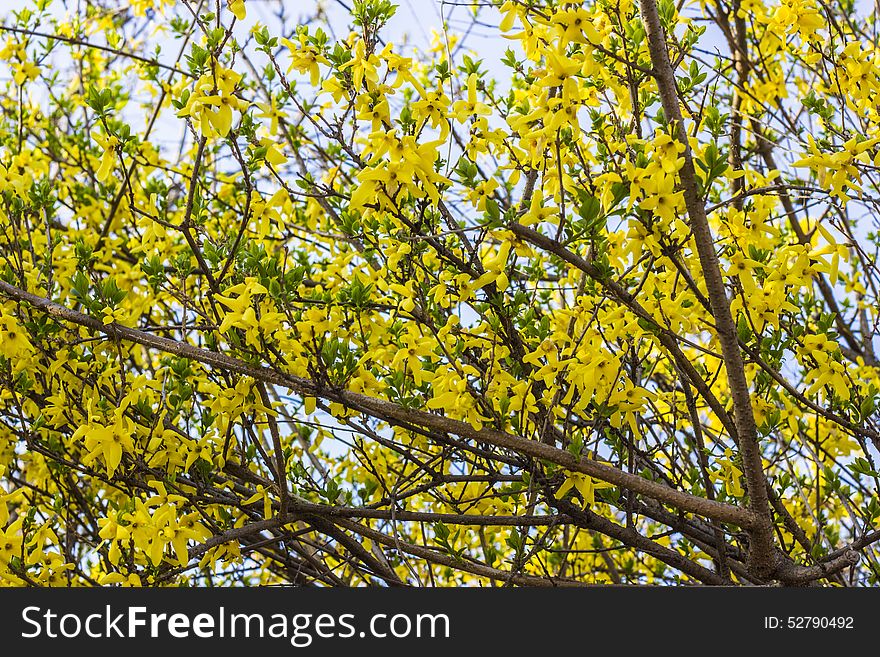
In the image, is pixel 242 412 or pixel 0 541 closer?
pixel 0 541

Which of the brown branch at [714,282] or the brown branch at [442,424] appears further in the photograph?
the brown branch at [442,424]

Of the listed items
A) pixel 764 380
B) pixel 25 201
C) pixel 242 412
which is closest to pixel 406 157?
pixel 242 412

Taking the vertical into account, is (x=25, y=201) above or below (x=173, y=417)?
above

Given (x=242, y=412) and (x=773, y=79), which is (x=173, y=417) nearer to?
(x=242, y=412)

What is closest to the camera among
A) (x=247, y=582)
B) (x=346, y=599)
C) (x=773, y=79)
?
(x=346, y=599)

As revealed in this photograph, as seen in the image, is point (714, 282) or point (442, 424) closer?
point (714, 282)

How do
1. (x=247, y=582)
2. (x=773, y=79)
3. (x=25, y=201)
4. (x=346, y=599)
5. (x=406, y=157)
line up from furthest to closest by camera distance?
1. (x=247, y=582)
2. (x=773, y=79)
3. (x=25, y=201)
4. (x=346, y=599)
5. (x=406, y=157)

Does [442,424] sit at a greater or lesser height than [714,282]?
lesser

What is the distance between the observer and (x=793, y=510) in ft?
15.0

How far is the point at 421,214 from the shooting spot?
249 cm

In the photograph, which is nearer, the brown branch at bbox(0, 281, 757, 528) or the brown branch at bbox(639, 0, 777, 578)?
the brown branch at bbox(639, 0, 777, 578)

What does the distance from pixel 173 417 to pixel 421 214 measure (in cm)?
121

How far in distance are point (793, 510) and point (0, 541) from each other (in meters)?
3.74

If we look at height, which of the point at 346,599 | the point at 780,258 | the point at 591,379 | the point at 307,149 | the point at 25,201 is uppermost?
the point at 307,149
